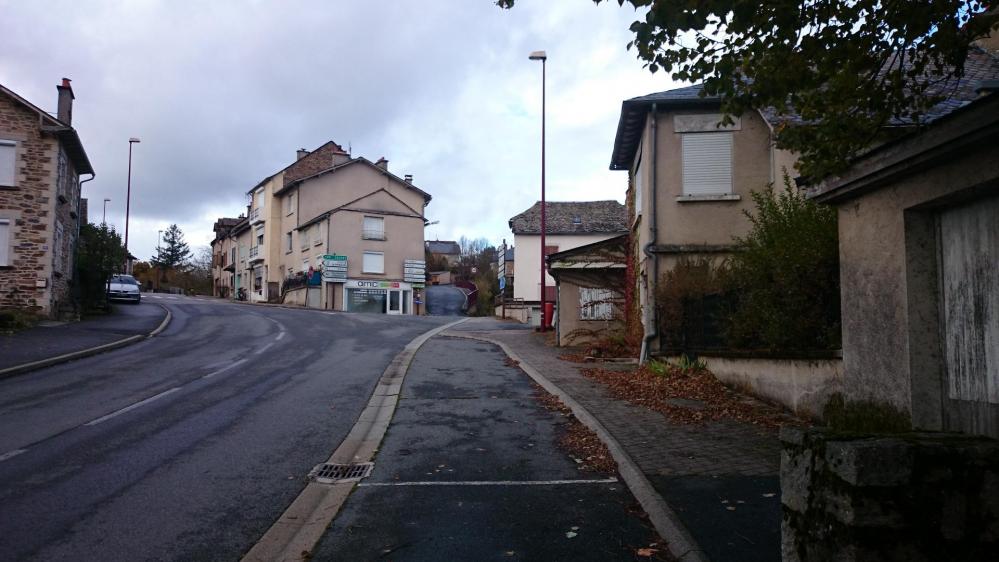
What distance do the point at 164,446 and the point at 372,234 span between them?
41.0 metres

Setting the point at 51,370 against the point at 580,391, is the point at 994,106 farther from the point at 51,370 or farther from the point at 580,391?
the point at 51,370

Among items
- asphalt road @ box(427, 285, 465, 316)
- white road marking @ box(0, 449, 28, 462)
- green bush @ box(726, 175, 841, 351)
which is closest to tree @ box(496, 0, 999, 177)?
green bush @ box(726, 175, 841, 351)

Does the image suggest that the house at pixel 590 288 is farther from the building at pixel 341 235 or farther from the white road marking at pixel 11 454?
the building at pixel 341 235

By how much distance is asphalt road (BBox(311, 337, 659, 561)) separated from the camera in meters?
4.51

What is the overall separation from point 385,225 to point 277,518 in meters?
44.2

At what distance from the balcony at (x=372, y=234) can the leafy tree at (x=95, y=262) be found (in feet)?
62.4

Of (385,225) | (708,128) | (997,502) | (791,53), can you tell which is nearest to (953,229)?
(791,53)

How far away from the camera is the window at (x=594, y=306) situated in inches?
795

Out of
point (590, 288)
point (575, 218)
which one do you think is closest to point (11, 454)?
point (590, 288)

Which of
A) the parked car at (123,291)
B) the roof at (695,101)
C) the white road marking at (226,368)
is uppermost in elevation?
the roof at (695,101)

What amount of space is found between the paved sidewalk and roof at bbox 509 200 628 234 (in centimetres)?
3617

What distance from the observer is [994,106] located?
14.9ft

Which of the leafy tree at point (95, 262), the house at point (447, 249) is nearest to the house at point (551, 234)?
the leafy tree at point (95, 262)

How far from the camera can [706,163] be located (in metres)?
14.6
